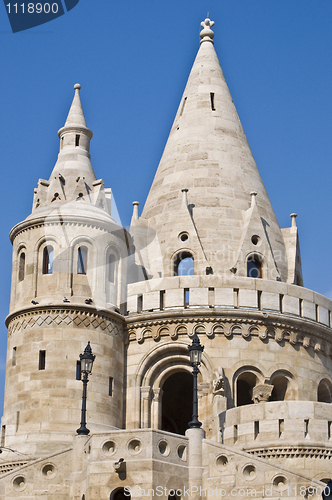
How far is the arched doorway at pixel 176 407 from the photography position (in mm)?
34406

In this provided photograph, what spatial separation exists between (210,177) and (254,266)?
12.4 ft

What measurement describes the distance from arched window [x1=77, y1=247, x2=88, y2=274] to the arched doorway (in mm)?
6282

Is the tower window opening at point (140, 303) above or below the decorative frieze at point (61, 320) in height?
above

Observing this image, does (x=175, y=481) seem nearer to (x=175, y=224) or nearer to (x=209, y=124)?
(x=175, y=224)

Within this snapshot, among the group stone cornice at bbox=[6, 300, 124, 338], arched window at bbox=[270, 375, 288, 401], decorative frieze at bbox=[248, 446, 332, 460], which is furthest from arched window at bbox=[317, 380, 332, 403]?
stone cornice at bbox=[6, 300, 124, 338]

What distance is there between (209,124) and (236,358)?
10.3m

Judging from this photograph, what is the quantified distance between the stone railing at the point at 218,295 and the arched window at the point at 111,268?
0.94 m

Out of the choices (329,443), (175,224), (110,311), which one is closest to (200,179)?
(175,224)

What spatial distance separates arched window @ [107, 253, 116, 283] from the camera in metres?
31.0

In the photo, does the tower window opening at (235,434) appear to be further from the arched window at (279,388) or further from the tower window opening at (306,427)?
the arched window at (279,388)

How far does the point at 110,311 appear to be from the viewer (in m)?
30.2

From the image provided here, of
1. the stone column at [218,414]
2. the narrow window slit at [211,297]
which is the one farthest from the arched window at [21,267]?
the stone column at [218,414]

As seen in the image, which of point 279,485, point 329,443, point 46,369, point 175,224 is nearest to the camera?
point 279,485

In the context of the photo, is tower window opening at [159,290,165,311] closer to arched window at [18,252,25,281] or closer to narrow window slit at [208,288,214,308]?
narrow window slit at [208,288,214,308]
